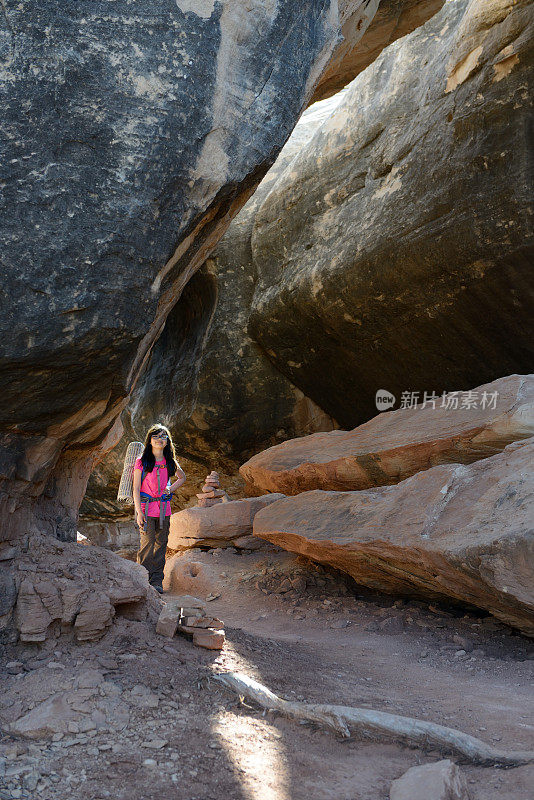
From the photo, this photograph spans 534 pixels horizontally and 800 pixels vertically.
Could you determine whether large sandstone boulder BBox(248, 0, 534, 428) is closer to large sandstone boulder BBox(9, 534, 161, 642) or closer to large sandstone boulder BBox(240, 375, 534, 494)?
large sandstone boulder BBox(240, 375, 534, 494)

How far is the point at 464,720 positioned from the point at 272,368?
702 cm

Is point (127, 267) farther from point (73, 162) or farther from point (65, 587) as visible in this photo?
point (65, 587)

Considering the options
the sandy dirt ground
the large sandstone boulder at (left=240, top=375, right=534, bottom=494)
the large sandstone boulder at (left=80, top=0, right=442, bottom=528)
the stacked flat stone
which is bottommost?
the sandy dirt ground

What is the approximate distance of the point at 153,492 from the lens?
16.1ft

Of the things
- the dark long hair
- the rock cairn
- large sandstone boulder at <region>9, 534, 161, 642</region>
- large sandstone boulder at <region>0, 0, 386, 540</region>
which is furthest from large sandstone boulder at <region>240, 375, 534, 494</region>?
large sandstone boulder at <region>9, 534, 161, 642</region>

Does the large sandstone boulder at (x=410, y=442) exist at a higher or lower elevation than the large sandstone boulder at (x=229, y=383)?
lower

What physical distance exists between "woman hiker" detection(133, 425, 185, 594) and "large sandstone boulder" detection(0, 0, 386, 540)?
4.54 feet

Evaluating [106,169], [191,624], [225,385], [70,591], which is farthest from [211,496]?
[106,169]

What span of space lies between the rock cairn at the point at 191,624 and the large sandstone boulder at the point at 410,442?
8.02ft

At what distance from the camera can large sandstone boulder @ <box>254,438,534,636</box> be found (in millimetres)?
3410

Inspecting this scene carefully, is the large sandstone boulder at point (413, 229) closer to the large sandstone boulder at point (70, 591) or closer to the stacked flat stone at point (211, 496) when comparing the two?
the stacked flat stone at point (211, 496)

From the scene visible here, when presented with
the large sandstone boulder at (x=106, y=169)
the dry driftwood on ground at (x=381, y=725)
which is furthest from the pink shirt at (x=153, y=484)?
the dry driftwood on ground at (x=381, y=725)

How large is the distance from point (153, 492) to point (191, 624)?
1.62m

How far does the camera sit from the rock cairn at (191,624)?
335 cm
